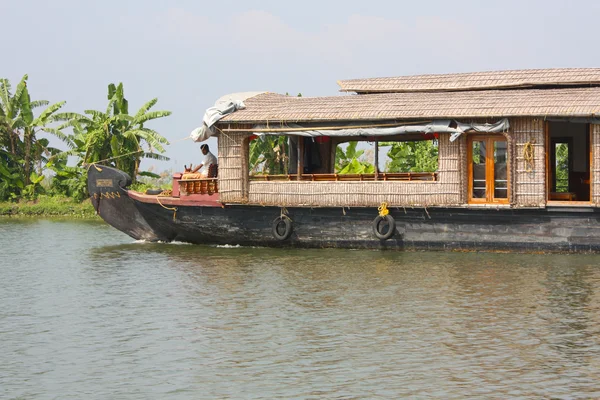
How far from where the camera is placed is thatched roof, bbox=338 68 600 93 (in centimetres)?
1393

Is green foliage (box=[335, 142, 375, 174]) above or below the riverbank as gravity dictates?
above

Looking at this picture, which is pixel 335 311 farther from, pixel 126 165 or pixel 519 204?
pixel 126 165

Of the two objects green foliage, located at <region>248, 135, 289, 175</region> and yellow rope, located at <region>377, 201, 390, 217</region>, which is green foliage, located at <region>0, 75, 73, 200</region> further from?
yellow rope, located at <region>377, 201, 390, 217</region>

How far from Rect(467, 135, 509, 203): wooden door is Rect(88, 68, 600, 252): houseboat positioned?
0.01 metres

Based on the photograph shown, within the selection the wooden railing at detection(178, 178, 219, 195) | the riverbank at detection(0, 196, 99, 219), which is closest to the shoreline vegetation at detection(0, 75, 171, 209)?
the riverbank at detection(0, 196, 99, 219)

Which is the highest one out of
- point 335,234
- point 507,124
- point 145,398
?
point 507,124

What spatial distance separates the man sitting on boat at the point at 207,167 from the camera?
593 inches

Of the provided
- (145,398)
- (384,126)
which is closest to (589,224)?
(384,126)

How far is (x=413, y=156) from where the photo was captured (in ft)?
71.1

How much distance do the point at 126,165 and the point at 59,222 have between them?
110 inches

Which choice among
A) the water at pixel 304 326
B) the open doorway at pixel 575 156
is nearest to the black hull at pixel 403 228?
the water at pixel 304 326

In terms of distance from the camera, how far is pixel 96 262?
1383 centimetres

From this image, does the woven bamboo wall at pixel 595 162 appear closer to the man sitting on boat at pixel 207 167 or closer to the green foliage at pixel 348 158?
the man sitting on boat at pixel 207 167

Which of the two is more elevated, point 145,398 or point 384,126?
point 384,126
